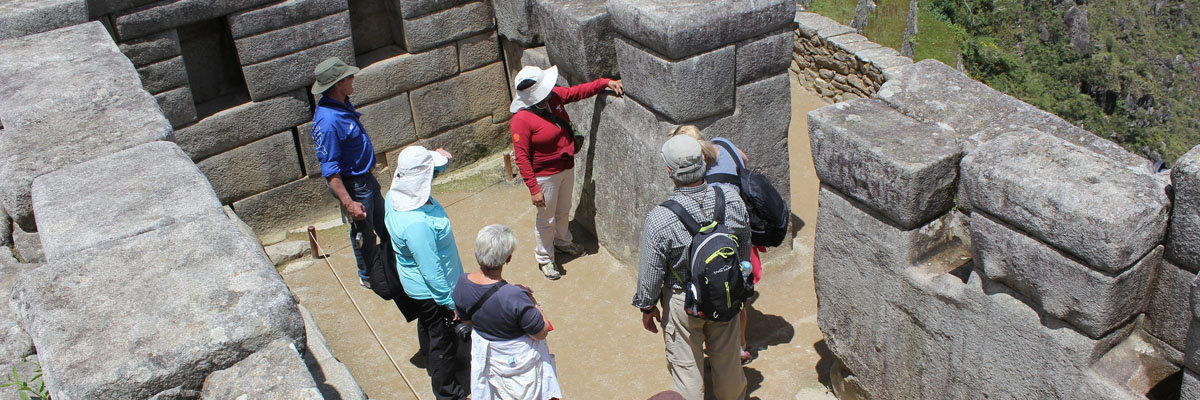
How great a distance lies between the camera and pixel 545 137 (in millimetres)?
5336

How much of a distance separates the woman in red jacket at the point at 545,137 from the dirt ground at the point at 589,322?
37cm

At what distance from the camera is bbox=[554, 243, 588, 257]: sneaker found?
19.8ft

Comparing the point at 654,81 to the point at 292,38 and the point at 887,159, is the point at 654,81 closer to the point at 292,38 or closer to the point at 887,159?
the point at 887,159

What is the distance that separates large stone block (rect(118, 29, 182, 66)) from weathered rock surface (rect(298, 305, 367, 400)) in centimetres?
231

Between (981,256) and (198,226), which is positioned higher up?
(198,226)

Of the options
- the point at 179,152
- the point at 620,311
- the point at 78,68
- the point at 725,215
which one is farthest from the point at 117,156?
the point at 620,311

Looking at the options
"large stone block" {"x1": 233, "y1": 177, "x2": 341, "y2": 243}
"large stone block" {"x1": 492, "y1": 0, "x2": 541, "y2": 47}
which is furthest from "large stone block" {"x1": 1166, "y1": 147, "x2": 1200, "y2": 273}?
"large stone block" {"x1": 233, "y1": 177, "x2": 341, "y2": 243}

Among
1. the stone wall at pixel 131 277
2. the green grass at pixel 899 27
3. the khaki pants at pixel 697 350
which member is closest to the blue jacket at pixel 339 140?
the stone wall at pixel 131 277

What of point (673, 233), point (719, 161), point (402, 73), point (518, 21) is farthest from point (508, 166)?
point (673, 233)

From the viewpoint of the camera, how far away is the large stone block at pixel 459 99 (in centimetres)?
682

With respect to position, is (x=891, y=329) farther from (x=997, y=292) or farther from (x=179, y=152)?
(x=179, y=152)

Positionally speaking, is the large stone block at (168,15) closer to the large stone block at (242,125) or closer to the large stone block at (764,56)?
the large stone block at (242,125)

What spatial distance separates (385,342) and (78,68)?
2.23 m

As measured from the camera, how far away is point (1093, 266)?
284 cm
